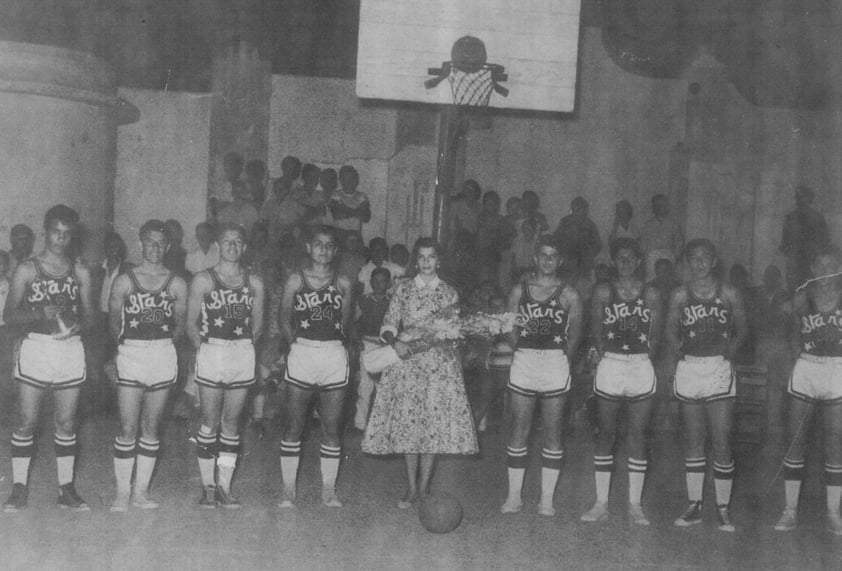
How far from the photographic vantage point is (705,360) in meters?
6.11

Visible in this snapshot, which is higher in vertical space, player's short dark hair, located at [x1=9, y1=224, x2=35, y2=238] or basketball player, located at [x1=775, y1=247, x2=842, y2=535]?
player's short dark hair, located at [x1=9, y1=224, x2=35, y2=238]

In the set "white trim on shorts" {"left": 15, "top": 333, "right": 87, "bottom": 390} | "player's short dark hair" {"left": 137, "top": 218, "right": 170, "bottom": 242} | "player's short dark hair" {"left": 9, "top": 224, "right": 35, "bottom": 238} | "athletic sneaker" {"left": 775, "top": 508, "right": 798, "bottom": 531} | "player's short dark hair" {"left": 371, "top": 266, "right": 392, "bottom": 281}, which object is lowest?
"athletic sneaker" {"left": 775, "top": 508, "right": 798, "bottom": 531}

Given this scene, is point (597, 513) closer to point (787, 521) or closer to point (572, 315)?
point (787, 521)

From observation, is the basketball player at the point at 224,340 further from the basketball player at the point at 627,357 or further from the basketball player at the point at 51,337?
the basketball player at the point at 627,357

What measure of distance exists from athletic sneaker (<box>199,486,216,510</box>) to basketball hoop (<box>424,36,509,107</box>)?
3.61 metres

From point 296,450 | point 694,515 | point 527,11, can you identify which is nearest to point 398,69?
point 527,11

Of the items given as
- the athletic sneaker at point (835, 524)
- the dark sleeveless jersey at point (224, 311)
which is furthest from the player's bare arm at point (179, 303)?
the athletic sneaker at point (835, 524)

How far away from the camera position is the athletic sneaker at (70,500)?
19.6ft

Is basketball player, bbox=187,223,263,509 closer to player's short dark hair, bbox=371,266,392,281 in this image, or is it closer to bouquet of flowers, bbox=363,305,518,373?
bouquet of flowers, bbox=363,305,518,373

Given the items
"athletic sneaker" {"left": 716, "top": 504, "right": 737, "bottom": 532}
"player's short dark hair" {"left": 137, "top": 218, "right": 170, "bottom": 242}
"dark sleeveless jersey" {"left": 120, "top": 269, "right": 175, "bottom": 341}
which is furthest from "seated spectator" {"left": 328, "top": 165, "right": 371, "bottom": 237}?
"athletic sneaker" {"left": 716, "top": 504, "right": 737, "bottom": 532}

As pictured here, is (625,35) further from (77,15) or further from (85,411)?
(85,411)

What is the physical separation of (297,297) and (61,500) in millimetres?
1968

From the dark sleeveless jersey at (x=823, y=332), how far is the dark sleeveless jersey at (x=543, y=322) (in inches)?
62.4

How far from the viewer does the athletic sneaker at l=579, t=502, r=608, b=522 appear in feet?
20.7
